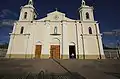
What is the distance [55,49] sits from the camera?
2458 centimetres

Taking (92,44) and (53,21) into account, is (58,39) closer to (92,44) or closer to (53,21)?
(53,21)

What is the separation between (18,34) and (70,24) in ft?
40.4

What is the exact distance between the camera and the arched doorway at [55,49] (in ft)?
79.2

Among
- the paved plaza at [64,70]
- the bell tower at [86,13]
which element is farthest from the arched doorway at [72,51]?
the paved plaza at [64,70]

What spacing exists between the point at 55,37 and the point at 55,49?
2.80 meters

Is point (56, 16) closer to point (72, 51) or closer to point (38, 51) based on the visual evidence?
point (72, 51)

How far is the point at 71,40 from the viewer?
82.8ft

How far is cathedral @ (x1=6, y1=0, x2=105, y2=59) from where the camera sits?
77.4 ft

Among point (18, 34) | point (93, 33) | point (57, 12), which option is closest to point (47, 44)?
point (18, 34)

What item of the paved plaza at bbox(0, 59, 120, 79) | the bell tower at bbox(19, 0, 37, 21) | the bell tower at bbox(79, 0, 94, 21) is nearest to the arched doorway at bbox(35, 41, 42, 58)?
the bell tower at bbox(19, 0, 37, 21)

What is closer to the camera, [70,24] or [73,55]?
[73,55]

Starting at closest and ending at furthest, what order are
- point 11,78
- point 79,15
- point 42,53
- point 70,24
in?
point 11,78
point 42,53
point 70,24
point 79,15

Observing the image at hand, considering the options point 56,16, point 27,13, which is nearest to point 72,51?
point 56,16

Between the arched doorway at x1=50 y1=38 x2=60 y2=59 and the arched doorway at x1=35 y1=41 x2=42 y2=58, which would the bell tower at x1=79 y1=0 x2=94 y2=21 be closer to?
the arched doorway at x1=50 y1=38 x2=60 y2=59
